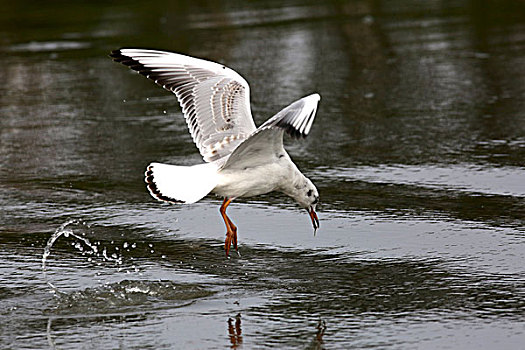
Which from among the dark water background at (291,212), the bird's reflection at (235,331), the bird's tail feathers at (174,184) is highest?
the bird's tail feathers at (174,184)

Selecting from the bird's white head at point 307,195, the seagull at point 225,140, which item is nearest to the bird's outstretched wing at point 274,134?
the seagull at point 225,140

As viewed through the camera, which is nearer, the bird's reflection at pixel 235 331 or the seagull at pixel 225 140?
the bird's reflection at pixel 235 331

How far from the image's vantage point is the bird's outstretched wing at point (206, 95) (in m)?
7.02

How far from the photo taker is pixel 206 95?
7281mm

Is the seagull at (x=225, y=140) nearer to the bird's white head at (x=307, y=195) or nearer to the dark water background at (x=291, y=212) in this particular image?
the bird's white head at (x=307, y=195)

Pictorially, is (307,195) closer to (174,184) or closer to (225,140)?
(225,140)

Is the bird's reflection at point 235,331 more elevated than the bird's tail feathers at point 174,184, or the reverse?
the bird's tail feathers at point 174,184

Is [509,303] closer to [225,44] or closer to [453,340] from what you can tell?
[453,340]

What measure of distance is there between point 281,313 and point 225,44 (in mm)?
10720

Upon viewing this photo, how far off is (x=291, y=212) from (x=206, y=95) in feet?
3.67

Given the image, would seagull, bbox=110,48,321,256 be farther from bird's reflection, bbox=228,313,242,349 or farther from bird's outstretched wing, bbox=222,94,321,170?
bird's reflection, bbox=228,313,242,349

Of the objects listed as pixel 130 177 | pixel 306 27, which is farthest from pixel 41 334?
pixel 306 27

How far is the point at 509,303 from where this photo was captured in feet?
17.9

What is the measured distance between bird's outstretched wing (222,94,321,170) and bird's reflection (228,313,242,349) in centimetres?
102
